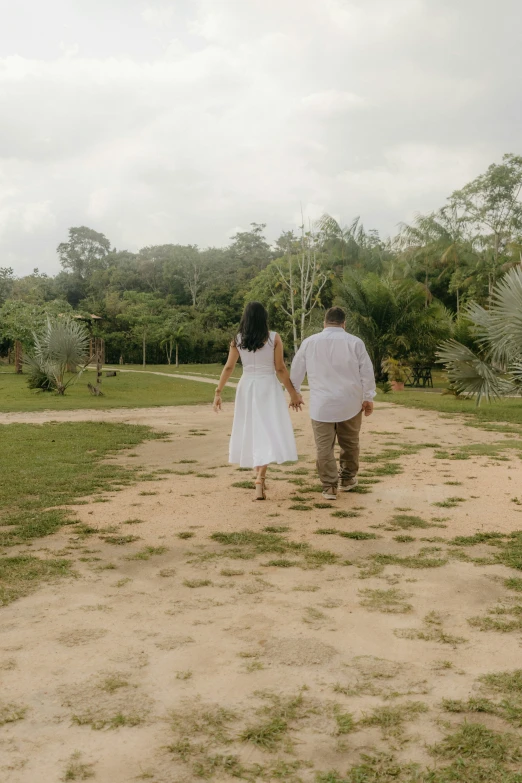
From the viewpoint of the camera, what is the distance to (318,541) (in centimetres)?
512

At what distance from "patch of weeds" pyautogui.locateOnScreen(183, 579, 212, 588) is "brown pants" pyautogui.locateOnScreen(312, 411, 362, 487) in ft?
8.67

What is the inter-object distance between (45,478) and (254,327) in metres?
3.03

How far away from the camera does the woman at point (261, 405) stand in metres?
6.50

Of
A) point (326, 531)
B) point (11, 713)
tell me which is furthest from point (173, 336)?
point (11, 713)

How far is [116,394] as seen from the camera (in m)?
24.7

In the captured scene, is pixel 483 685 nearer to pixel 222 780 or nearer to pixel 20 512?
pixel 222 780

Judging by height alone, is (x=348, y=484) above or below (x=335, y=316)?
below

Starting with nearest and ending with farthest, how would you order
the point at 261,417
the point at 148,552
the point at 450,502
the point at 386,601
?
the point at 386,601 → the point at 148,552 → the point at 450,502 → the point at 261,417

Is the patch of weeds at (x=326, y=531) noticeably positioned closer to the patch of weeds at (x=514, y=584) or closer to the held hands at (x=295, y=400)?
the patch of weeds at (x=514, y=584)

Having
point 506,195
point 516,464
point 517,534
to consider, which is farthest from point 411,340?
point 517,534

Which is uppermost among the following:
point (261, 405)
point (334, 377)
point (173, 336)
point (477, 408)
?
point (173, 336)

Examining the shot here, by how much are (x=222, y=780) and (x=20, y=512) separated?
4262 mm

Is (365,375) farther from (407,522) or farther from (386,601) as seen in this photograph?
(386,601)

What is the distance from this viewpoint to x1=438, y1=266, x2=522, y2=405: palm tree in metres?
12.5
